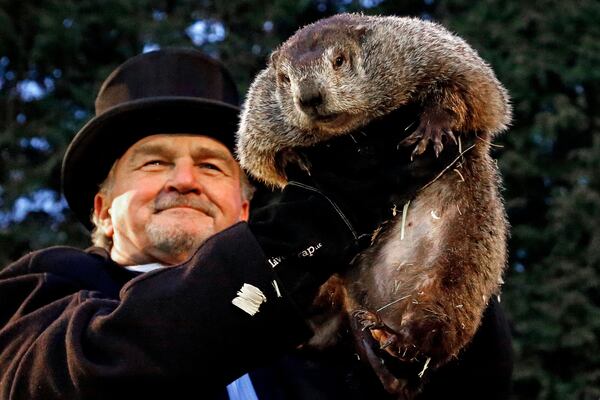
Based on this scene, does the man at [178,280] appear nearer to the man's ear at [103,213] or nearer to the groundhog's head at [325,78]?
the man's ear at [103,213]

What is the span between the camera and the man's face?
3.63 m

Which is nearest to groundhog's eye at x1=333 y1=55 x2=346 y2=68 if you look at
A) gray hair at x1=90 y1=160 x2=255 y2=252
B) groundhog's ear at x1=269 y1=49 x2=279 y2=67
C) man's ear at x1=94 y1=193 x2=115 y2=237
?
groundhog's ear at x1=269 y1=49 x2=279 y2=67

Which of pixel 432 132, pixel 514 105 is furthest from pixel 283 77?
pixel 514 105

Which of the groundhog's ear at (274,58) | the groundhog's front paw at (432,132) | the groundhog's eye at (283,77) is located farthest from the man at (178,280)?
the groundhog's ear at (274,58)

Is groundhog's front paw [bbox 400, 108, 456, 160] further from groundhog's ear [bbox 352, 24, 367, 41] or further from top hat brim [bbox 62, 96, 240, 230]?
top hat brim [bbox 62, 96, 240, 230]

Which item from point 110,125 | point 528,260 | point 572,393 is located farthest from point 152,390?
point 528,260

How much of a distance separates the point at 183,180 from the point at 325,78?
3.24ft

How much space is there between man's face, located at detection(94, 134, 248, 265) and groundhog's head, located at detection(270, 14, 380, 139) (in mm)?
710

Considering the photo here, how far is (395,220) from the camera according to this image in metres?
2.84

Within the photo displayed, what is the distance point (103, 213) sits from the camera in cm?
403

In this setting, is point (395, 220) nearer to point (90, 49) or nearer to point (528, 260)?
point (528, 260)

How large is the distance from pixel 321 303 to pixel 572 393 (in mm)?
7117

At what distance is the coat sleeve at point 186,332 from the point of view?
230 centimetres

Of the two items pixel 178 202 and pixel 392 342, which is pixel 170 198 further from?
pixel 392 342
